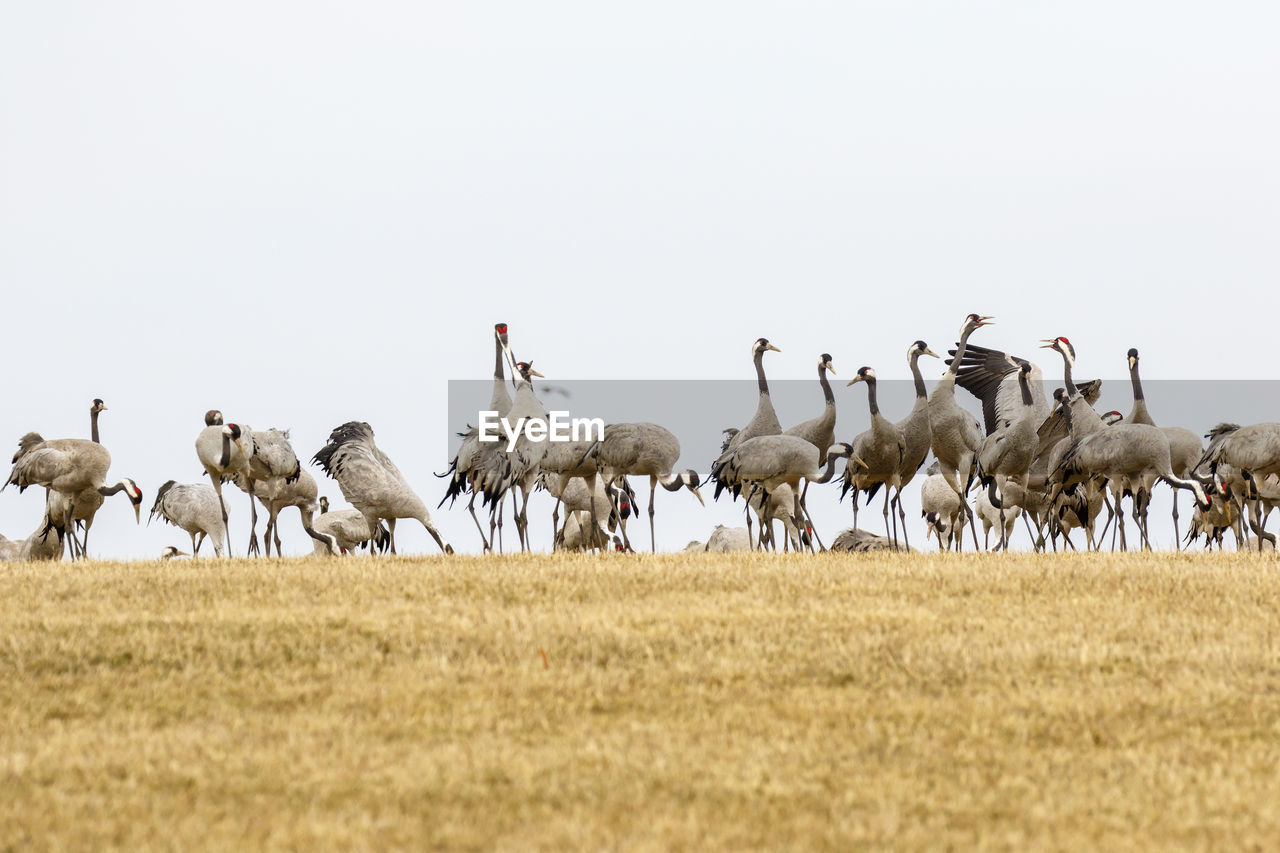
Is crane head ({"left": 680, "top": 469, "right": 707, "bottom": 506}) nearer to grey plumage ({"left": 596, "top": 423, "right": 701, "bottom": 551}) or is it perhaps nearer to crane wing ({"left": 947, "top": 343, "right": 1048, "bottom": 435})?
grey plumage ({"left": 596, "top": 423, "right": 701, "bottom": 551})

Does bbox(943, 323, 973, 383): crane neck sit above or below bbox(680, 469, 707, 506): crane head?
above

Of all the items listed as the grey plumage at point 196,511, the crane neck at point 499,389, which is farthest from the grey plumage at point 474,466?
the grey plumage at point 196,511

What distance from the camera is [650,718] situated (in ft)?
27.5

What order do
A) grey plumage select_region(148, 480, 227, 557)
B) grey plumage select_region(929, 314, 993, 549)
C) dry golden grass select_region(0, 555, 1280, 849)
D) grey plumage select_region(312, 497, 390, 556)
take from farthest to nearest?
grey plumage select_region(312, 497, 390, 556) < grey plumage select_region(148, 480, 227, 557) < grey plumage select_region(929, 314, 993, 549) < dry golden grass select_region(0, 555, 1280, 849)

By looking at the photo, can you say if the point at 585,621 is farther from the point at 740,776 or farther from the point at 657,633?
the point at 740,776

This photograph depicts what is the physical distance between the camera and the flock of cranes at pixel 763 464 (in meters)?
18.4

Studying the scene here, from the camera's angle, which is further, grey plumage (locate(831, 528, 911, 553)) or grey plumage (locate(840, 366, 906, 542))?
grey plumage (locate(831, 528, 911, 553))

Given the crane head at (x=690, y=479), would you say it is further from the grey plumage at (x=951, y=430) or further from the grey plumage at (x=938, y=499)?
the grey plumage at (x=938, y=499)

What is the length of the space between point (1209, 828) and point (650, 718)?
316 centimetres

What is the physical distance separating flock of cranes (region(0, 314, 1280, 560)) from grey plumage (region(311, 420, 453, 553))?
0.09ft

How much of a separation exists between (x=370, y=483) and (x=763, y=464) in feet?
19.3

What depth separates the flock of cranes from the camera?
18.4m

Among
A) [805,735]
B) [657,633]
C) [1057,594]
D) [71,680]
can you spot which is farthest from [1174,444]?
[71,680]

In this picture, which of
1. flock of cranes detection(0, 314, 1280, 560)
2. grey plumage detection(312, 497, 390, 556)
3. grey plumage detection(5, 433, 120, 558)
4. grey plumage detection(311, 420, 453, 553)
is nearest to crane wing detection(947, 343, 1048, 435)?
flock of cranes detection(0, 314, 1280, 560)
